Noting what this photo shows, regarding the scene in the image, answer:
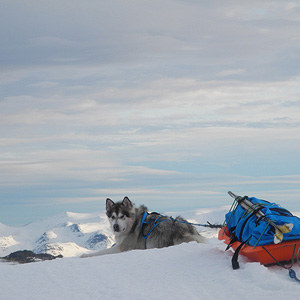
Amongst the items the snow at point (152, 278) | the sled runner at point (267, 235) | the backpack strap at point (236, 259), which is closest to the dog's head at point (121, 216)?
the snow at point (152, 278)

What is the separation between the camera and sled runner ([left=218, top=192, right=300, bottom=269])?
8.88 metres

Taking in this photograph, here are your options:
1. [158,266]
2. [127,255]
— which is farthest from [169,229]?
[158,266]

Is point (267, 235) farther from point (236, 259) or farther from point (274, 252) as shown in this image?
point (236, 259)

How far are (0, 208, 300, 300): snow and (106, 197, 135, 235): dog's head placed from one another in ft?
10.6

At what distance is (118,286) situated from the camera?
8.58 m

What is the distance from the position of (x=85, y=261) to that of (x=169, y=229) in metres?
3.28

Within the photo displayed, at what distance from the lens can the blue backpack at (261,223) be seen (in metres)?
8.87

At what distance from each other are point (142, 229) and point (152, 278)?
4883 mm

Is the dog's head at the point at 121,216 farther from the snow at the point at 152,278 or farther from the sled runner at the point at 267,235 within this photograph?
the sled runner at the point at 267,235

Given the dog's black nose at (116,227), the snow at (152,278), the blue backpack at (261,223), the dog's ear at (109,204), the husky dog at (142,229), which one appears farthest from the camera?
the dog's ear at (109,204)

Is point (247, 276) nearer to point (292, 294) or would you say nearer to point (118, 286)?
point (292, 294)

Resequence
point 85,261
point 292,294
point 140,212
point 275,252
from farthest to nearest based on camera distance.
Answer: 1. point 140,212
2. point 85,261
3. point 275,252
4. point 292,294

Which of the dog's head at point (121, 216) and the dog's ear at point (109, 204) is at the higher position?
the dog's ear at point (109, 204)

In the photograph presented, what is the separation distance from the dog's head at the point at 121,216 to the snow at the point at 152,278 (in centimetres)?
322
